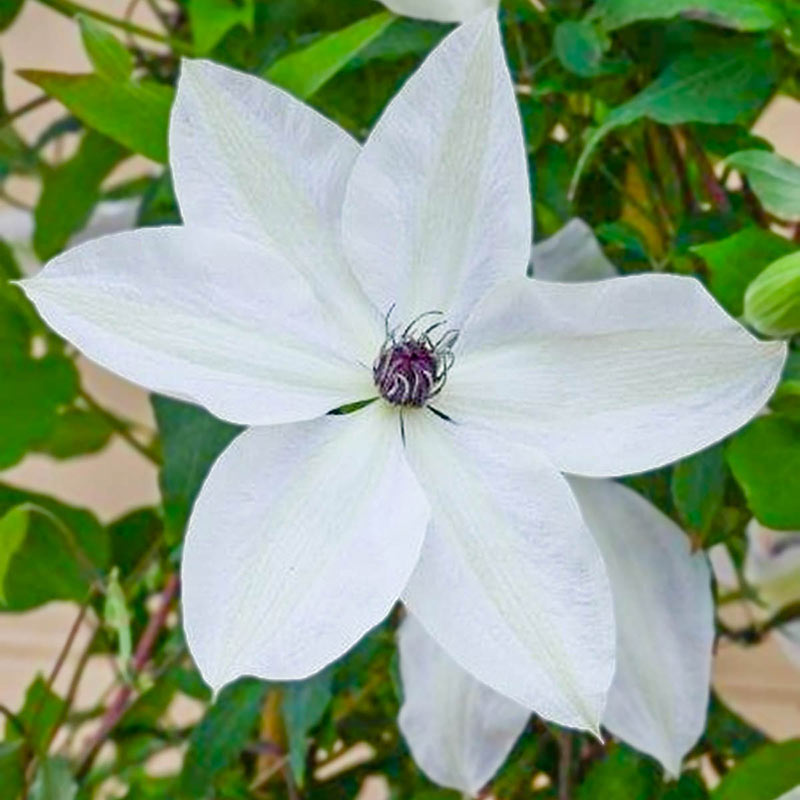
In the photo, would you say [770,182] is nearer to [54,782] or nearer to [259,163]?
[259,163]

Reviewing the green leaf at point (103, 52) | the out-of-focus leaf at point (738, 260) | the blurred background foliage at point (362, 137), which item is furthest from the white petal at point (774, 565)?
the green leaf at point (103, 52)

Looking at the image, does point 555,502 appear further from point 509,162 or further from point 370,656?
point 370,656

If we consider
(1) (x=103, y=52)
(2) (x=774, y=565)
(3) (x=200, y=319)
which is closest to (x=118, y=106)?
(1) (x=103, y=52)

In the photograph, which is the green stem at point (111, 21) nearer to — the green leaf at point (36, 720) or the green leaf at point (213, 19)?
the green leaf at point (213, 19)

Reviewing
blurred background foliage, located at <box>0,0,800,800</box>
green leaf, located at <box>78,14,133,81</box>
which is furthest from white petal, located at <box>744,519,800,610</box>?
green leaf, located at <box>78,14,133,81</box>

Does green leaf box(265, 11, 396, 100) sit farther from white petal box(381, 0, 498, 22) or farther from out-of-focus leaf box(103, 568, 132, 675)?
out-of-focus leaf box(103, 568, 132, 675)
